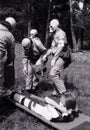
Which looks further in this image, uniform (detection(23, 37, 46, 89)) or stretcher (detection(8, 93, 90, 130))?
uniform (detection(23, 37, 46, 89))

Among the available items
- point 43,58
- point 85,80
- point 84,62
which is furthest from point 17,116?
point 84,62

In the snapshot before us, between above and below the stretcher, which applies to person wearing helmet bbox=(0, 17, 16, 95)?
above

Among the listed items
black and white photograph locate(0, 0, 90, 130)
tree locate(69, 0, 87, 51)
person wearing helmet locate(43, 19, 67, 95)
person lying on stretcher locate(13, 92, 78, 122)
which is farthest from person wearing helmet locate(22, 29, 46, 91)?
tree locate(69, 0, 87, 51)

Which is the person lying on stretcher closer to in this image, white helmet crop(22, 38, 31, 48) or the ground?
the ground

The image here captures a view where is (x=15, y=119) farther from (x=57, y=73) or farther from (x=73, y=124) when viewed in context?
(x=57, y=73)

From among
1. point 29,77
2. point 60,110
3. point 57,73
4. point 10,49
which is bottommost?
point 60,110

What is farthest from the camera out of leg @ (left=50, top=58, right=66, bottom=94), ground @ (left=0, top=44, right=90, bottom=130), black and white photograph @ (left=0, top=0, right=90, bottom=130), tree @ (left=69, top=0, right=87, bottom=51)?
tree @ (left=69, top=0, right=87, bottom=51)

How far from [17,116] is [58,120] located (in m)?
1.16

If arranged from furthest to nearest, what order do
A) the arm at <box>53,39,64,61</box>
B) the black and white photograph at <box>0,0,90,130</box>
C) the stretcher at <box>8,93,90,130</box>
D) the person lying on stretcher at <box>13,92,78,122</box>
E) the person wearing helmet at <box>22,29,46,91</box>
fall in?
the person wearing helmet at <box>22,29,46,91</box>
the arm at <box>53,39,64,61</box>
the black and white photograph at <box>0,0,90,130</box>
the person lying on stretcher at <box>13,92,78,122</box>
the stretcher at <box>8,93,90,130</box>

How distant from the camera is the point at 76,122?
212 inches

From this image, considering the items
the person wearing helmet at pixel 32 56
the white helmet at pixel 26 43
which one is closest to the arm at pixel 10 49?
the white helmet at pixel 26 43

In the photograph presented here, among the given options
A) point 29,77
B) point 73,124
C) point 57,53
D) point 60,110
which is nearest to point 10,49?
point 57,53

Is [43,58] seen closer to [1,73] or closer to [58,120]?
[1,73]

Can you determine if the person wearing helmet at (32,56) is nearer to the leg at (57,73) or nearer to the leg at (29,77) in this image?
the leg at (29,77)
